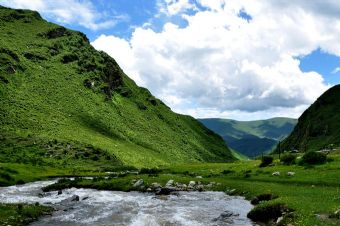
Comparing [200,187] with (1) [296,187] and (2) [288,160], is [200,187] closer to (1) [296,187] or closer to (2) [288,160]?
(1) [296,187]

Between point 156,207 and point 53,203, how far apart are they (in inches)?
574

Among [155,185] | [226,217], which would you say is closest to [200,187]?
[155,185]

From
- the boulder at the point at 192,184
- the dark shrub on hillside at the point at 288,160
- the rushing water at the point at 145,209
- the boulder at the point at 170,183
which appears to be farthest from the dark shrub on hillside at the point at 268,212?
the dark shrub on hillside at the point at 288,160

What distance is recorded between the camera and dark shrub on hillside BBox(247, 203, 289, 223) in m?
41.8

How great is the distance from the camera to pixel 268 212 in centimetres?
4272

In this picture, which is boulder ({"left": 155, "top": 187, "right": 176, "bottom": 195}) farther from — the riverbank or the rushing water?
the riverbank

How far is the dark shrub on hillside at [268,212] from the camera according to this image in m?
41.8

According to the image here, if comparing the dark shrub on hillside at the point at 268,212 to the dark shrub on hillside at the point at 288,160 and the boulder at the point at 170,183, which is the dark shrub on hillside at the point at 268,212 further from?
the dark shrub on hillside at the point at 288,160

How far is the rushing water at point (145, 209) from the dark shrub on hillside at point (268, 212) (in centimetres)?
108

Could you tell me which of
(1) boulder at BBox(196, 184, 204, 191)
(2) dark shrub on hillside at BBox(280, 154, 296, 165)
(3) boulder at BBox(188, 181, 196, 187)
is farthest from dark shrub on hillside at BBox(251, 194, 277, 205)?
(2) dark shrub on hillside at BBox(280, 154, 296, 165)

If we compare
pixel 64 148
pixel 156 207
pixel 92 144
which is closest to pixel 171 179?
pixel 156 207

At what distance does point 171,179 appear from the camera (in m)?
81.9

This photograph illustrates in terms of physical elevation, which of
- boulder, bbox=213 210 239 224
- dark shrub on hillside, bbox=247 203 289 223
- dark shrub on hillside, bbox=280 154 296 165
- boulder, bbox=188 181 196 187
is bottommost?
boulder, bbox=213 210 239 224

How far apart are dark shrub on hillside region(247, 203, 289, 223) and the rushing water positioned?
108 centimetres
